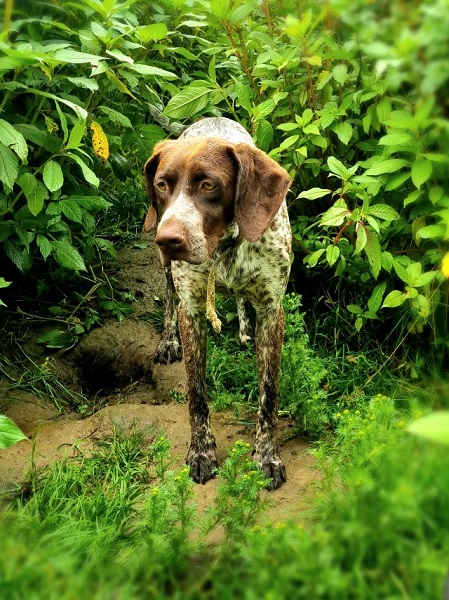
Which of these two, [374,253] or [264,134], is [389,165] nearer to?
[374,253]

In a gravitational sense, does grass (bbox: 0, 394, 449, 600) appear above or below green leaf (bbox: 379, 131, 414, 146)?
below

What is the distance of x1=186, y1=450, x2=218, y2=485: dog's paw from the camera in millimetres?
3762

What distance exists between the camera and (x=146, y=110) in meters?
4.82

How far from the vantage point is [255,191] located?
3.44 m

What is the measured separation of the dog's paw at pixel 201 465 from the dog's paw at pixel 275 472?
0.26m

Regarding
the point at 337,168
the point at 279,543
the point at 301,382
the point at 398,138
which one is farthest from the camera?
the point at 301,382

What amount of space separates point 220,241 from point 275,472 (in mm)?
1190

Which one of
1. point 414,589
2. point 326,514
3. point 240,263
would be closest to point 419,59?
point 414,589

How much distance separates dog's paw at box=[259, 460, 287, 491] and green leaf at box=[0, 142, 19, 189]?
1.85m

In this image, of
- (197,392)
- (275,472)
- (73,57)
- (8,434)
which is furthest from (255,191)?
(8,434)

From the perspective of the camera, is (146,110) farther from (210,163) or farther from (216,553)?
(216,553)

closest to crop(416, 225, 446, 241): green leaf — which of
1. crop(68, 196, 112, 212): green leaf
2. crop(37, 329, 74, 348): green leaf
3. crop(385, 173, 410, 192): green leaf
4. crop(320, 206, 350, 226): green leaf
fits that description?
crop(385, 173, 410, 192): green leaf

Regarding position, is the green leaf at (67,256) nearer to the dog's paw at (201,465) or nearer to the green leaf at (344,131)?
the dog's paw at (201,465)

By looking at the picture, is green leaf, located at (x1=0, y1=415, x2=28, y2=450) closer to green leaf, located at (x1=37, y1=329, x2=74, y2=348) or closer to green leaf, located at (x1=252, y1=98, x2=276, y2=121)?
green leaf, located at (x1=37, y1=329, x2=74, y2=348)
